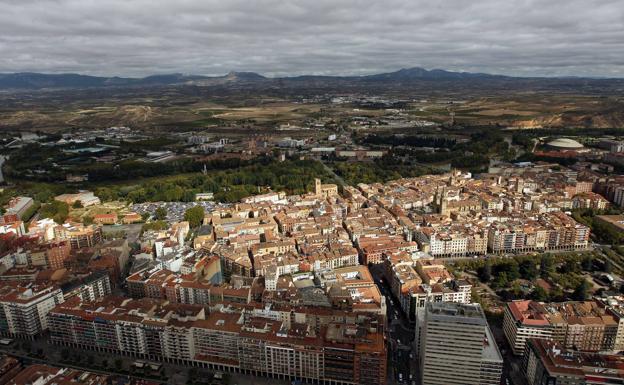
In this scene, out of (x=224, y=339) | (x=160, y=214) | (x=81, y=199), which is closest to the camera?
(x=224, y=339)

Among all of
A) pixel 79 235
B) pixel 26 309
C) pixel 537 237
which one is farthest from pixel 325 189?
pixel 26 309

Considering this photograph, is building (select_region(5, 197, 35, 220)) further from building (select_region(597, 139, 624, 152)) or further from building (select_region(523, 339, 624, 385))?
building (select_region(597, 139, 624, 152))

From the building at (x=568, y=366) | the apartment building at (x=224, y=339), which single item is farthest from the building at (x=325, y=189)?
the building at (x=568, y=366)


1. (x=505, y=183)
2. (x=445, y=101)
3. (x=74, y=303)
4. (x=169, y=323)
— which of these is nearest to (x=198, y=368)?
(x=169, y=323)

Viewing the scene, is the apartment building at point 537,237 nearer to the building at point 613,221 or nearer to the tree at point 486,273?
the building at point 613,221

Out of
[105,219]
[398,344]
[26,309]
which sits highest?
[26,309]

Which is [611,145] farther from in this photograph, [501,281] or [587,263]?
[501,281]
